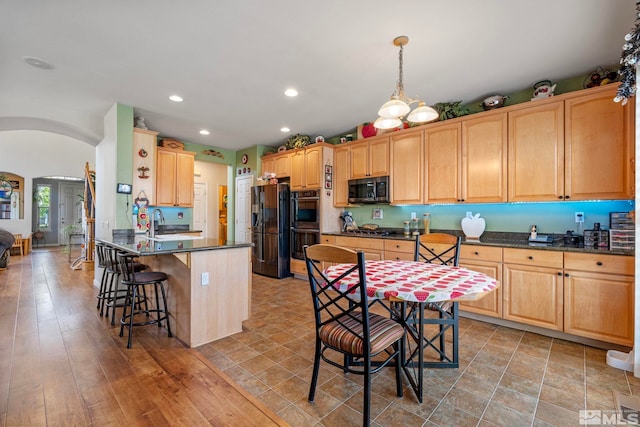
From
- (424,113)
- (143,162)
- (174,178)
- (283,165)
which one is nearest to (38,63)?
(143,162)

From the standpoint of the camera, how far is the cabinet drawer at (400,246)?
3535mm

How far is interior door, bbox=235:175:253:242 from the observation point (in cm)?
606

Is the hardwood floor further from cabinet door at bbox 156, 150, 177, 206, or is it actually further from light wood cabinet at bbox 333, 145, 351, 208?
light wood cabinet at bbox 333, 145, 351, 208

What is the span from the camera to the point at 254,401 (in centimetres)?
173

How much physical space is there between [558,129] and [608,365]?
2.13 m

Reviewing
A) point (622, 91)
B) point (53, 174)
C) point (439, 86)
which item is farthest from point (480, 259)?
point (53, 174)

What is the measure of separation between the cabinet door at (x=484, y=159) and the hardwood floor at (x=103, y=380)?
10.1 feet

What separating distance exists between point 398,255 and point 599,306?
1895mm

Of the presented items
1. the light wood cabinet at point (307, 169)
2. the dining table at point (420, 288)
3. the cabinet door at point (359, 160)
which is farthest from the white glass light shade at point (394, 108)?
the light wood cabinet at point (307, 169)

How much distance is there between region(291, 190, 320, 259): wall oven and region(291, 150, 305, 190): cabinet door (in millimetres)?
137

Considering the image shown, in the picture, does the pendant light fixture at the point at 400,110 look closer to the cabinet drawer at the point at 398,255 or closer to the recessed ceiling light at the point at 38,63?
the cabinet drawer at the point at 398,255

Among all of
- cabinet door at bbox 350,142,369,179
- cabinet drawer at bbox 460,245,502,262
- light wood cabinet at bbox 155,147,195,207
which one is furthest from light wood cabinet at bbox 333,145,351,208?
light wood cabinet at bbox 155,147,195,207

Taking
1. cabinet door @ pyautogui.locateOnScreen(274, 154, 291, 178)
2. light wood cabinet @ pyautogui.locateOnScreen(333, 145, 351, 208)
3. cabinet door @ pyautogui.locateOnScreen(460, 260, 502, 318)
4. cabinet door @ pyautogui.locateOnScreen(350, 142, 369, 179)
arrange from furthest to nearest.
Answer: cabinet door @ pyautogui.locateOnScreen(274, 154, 291, 178) < light wood cabinet @ pyautogui.locateOnScreen(333, 145, 351, 208) < cabinet door @ pyautogui.locateOnScreen(350, 142, 369, 179) < cabinet door @ pyautogui.locateOnScreen(460, 260, 502, 318)

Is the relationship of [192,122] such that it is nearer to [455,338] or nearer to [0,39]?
[0,39]
